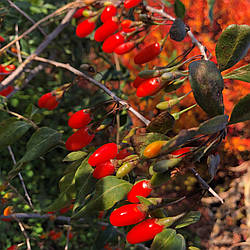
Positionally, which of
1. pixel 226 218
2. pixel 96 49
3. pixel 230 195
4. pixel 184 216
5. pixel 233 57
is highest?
pixel 233 57

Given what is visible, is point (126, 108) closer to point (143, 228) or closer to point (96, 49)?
point (143, 228)

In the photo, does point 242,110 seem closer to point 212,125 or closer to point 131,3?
point 212,125

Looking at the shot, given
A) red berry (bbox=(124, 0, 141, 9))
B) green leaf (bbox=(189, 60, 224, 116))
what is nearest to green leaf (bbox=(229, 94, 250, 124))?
green leaf (bbox=(189, 60, 224, 116))

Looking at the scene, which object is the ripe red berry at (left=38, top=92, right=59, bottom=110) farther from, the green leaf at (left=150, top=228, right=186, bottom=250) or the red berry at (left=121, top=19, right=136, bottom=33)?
the green leaf at (left=150, top=228, right=186, bottom=250)

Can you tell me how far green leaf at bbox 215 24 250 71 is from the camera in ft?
1.67

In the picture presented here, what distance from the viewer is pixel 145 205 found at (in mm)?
506

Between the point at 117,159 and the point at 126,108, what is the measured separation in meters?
0.12

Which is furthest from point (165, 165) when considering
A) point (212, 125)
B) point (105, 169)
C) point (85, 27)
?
point (85, 27)

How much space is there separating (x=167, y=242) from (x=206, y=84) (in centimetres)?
28

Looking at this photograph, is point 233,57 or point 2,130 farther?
point 2,130

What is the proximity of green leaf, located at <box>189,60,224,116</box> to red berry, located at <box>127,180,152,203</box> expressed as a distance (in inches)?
6.9

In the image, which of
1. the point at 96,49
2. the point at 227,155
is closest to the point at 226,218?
the point at 227,155

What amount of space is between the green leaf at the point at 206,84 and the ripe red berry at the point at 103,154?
0.22 m

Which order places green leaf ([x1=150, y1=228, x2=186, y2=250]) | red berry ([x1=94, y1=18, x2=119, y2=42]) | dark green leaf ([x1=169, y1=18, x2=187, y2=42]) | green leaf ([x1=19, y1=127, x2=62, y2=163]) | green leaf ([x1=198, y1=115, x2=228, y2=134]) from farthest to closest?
red berry ([x1=94, y1=18, x2=119, y2=42]), green leaf ([x1=19, y1=127, x2=62, y2=163]), dark green leaf ([x1=169, y1=18, x2=187, y2=42]), green leaf ([x1=150, y1=228, x2=186, y2=250]), green leaf ([x1=198, y1=115, x2=228, y2=134])
